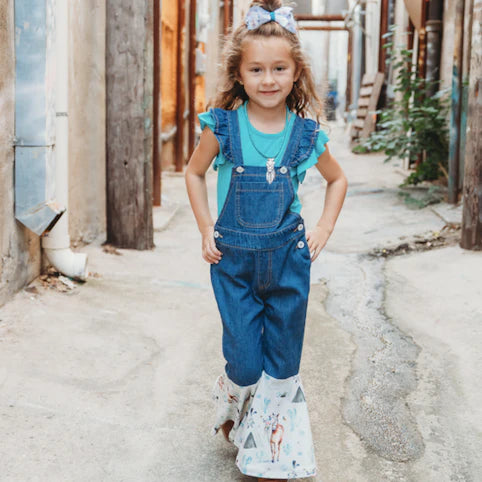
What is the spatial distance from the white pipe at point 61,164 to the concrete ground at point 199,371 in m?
0.14

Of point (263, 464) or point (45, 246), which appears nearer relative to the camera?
point (263, 464)

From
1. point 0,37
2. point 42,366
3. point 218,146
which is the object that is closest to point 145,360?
point 42,366

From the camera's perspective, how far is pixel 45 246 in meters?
4.07

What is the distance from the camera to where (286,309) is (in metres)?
2.16

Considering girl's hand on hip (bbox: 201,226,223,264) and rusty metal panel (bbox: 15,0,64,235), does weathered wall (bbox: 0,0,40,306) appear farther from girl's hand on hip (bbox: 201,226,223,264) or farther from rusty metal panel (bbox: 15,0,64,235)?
girl's hand on hip (bbox: 201,226,223,264)

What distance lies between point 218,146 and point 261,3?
1.46 ft

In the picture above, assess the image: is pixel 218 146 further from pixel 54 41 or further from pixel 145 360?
pixel 54 41

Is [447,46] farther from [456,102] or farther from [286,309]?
[286,309]

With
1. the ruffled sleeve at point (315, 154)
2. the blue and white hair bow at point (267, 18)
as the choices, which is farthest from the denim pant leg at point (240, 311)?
the blue and white hair bow at point (267, 18)

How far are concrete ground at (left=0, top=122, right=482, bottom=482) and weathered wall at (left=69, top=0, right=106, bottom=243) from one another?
0.28 m

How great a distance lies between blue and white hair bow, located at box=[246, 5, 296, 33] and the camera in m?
2.17

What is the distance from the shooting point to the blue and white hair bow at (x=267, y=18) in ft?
7.11

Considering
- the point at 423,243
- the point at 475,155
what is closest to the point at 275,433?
the point at 475,155

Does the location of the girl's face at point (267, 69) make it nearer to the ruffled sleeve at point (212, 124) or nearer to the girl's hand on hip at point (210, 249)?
the ruffled sleeve at point (212, 124)
